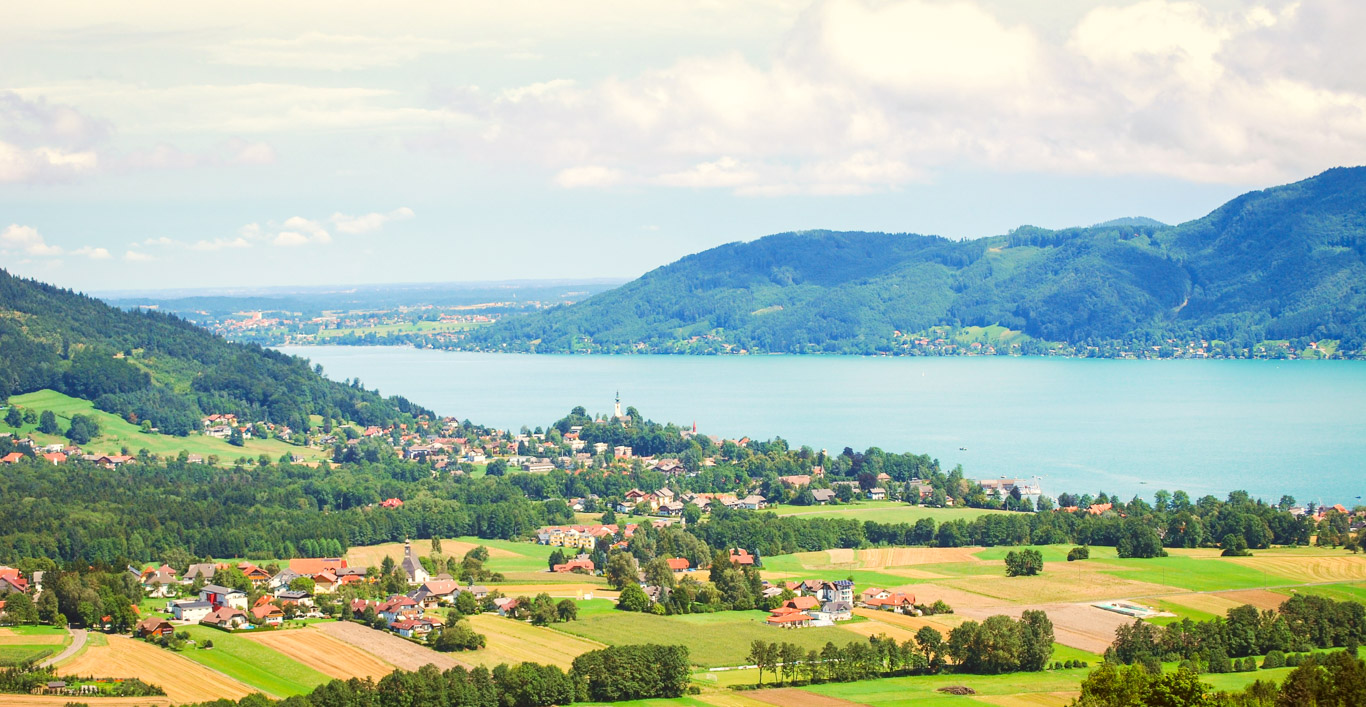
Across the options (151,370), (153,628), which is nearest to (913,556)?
(153,628)

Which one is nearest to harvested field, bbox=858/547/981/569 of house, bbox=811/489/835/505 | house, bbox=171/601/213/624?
house, bbox=811/489/835/505

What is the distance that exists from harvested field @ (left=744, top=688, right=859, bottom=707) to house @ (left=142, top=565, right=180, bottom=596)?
18.3 meters

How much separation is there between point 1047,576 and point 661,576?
440 inches

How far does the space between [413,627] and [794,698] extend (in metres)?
10.1

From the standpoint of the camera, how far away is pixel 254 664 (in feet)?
101

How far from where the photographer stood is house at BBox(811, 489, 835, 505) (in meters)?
60.3

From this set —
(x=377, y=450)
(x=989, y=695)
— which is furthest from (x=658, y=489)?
(x=989, y=695)

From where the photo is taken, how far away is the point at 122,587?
37.3 m

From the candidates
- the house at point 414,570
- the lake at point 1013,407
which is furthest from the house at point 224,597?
the lake at point 1013,407

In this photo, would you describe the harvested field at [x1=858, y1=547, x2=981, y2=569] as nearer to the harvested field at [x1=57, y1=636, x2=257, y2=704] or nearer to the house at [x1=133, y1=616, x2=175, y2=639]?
the house at [x1=133, y1=616, x2=175, y2=639]

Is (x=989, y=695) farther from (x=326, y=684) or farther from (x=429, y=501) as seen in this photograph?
(x=429, y=501)

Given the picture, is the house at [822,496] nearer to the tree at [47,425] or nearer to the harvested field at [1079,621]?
the harvested field at [1079,621]

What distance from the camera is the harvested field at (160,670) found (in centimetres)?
2808

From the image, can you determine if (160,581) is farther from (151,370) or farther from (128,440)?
(151,370)
